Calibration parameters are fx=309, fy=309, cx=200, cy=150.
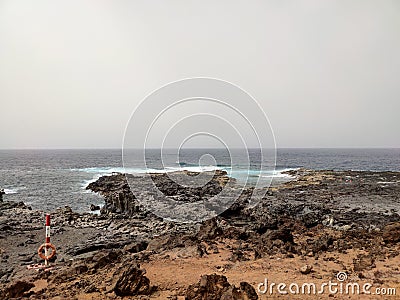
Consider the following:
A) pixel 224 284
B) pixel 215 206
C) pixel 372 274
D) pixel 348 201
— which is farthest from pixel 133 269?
pixel 348 201

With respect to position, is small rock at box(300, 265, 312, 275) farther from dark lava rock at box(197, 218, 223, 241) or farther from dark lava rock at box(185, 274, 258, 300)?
dark lava rock at box(197, 218, 223, 241)

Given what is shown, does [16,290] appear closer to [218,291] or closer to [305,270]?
[218,291]

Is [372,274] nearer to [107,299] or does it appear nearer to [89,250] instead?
[107,299]

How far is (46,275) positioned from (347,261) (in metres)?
8.83

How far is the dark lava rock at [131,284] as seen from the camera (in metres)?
6.74

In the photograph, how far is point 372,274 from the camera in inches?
304

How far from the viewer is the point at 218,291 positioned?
19.8 ft

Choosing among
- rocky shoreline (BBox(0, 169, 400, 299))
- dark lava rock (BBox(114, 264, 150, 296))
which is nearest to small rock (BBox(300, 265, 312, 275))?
rocky shoreline (BBox(0, 169, 400, 299))

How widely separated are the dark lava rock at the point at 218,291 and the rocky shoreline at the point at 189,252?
0.02m

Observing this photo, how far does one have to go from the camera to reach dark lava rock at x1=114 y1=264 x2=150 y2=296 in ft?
22.1

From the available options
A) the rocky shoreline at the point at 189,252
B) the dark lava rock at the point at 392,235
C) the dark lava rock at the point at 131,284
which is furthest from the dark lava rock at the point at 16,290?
the dark lava rock at the point at 392,235

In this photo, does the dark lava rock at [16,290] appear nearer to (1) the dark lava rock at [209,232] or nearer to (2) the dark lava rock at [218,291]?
(2) the dark lava rock at [218,291]

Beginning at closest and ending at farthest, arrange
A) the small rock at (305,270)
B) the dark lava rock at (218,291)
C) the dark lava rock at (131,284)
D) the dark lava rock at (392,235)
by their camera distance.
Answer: the dark lava rock at (218,291) → the dark lava rock at (131,284) → the small rock at (305,270) → the dark lava rock at (392,235)

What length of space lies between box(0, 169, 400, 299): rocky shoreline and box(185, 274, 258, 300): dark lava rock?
20mm
